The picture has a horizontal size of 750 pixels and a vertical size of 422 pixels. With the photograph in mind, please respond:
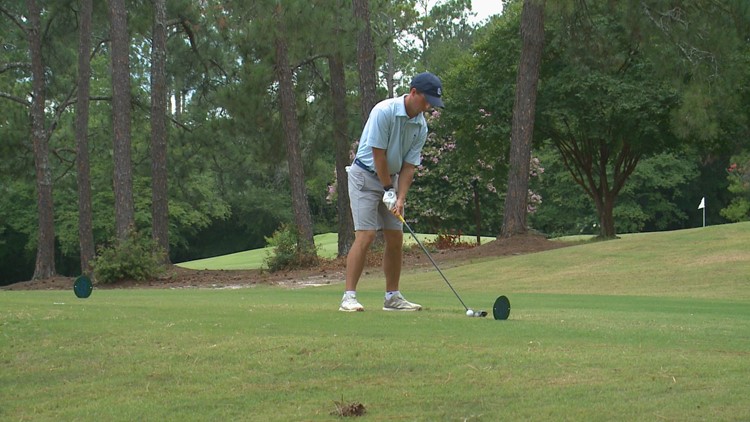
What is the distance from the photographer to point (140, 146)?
46219 millimetres

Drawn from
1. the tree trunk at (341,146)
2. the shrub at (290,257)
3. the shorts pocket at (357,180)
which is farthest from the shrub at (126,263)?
the shorts pocket at (357,180)

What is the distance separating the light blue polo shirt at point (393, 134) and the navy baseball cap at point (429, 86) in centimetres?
21

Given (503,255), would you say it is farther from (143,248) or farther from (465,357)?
(465,357)

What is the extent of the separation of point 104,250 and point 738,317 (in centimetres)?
1695

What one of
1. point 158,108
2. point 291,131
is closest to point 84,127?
point 158,108

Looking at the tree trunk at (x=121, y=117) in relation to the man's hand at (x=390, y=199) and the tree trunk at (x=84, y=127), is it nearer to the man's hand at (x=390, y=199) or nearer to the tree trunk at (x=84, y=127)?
the tree trunk at (x=84, y=127)

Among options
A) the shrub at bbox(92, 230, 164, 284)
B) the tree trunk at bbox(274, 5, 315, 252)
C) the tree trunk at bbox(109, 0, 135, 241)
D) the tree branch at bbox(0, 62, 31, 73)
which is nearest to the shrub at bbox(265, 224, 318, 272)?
the tree trunk at bbox(274, 5, 315, 252)

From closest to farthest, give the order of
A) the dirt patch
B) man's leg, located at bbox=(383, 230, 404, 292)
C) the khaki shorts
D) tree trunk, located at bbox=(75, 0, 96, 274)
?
1. the khaki shorts
2. man's leg, located at bbox=(383, 230, 404, 292)
3. the dirt patch
4. tree trunk, located at bbox=(75, 0, 96, 274)

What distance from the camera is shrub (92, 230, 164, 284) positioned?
2333 cm

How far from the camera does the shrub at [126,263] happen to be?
76.5 ft

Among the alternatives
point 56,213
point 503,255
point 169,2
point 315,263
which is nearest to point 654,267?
point 503,255

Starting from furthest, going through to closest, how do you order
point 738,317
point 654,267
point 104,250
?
1. point 104,250
2. point 654,267
3. point 738,317

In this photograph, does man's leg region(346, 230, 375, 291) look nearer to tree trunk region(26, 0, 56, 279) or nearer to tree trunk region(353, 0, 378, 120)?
tree trunk region(353, 0, 378, 120)

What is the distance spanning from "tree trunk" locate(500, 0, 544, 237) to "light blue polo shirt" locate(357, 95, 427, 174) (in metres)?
17.2
